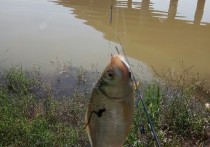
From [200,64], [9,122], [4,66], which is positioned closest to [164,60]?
[200,64]

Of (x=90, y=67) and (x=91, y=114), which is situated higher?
(x=91, y=114)

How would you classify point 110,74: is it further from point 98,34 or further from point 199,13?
point 199,13

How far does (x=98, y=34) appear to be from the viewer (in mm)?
13141

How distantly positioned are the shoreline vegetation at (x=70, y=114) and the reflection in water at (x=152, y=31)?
311 cm

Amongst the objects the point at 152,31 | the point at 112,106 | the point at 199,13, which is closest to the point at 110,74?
the point at 112,106

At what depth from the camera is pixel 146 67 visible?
10.2 metres

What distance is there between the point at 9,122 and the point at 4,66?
3.81 m

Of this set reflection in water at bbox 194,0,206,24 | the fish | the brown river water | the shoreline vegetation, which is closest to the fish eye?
the fish

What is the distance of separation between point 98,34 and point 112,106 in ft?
38.1

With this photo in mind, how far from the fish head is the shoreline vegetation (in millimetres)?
3390

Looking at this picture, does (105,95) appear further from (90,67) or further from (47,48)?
(47,48)

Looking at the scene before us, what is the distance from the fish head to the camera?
152 centimetres

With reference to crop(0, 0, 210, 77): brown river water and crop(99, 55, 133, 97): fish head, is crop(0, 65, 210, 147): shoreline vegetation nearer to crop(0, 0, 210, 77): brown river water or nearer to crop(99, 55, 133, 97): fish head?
crop(0, 0, 210, 77): brown river water

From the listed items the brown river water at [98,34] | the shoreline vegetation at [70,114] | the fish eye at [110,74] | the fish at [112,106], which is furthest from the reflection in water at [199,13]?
the fish eye at [110,74]
